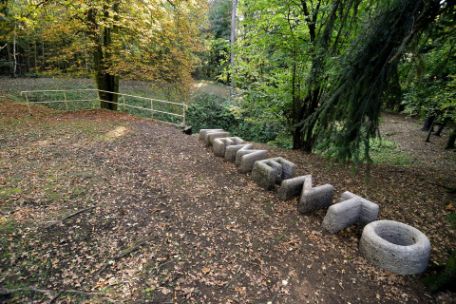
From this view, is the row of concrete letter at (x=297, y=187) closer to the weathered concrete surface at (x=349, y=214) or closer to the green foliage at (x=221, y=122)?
the weathered concrete surface at (x=349, y=214)

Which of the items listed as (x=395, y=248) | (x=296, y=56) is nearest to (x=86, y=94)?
(x=296, y=56)

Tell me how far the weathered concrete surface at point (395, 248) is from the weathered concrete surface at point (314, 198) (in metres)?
1.02

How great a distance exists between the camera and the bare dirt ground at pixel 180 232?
10.9ft

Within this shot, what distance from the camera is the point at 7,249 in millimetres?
3697

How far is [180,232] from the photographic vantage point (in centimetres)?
434

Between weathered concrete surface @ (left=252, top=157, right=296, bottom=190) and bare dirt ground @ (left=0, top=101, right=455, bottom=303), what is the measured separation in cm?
30

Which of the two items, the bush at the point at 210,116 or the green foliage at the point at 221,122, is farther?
the bush at the point at 210,116

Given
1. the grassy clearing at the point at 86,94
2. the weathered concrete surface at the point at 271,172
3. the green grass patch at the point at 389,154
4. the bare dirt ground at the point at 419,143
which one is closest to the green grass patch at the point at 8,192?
the weathered concrete surface at the point at 271,172

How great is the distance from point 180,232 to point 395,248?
3.29 m

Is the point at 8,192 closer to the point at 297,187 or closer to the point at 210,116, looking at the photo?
the point at 297,187

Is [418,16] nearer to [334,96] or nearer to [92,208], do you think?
[334,96]

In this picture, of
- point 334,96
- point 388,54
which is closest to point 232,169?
point 334,96

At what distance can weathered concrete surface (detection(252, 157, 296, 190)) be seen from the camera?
557 centimetres

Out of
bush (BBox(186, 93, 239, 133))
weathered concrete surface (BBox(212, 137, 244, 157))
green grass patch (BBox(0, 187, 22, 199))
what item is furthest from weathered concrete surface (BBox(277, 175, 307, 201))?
bush (BBox(186, 93, 239, 133))
